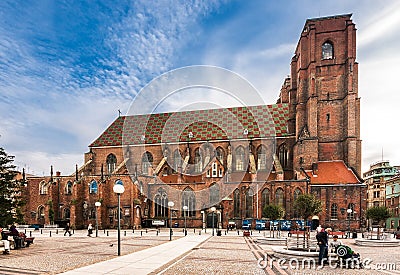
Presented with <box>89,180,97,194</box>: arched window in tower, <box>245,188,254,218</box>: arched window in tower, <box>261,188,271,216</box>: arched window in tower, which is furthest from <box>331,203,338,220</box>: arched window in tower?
<box>89,180,97,194</box>: arched window in tower

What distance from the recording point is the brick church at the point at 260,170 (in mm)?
43656

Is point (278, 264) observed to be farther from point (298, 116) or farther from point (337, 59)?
point (337, 59)

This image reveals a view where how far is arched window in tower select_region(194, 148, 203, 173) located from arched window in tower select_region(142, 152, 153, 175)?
26.5 feet

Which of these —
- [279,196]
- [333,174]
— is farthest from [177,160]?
[333,174]

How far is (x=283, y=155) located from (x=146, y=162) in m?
23.5

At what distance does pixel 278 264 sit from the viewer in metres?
14.0

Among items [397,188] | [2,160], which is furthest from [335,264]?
[397,188]

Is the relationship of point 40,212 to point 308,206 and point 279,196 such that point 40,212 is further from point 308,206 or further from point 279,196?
point 308,206

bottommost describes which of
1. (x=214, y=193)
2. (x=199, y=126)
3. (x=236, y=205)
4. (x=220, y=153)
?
(x=236, y=205)

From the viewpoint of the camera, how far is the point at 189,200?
152ft

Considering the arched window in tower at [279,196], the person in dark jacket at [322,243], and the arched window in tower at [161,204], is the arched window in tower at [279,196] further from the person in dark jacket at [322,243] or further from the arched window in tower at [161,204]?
the person in dark jacket at [322,243]

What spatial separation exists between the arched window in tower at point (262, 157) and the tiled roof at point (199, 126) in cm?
232

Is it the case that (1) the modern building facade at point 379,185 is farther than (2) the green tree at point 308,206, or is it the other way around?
(1) the modern building facade at point 379,185

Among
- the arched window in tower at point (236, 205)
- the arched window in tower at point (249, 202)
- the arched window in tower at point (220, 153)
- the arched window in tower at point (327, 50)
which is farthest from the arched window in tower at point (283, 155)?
the arched window in tower at point (327, 50)
